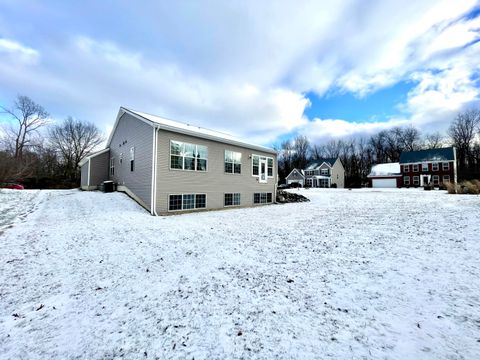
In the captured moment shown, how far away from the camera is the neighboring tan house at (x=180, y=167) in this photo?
11148 millimetres

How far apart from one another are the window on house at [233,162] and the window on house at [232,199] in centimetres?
156

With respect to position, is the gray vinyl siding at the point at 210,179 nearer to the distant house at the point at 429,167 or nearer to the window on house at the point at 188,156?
the window on house at the point at 188,156

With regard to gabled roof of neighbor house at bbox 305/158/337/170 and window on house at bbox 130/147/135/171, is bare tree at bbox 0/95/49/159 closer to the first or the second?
window on house at bbox 130/147/135/171

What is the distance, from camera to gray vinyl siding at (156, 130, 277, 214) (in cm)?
1111

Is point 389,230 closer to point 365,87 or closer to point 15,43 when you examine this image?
point 365,87

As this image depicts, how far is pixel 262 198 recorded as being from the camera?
673 inches

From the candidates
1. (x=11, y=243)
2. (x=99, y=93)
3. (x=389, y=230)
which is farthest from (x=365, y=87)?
(x=99, y=93)

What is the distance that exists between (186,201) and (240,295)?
9.40m

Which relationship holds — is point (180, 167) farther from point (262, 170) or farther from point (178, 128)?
point (262, 170)

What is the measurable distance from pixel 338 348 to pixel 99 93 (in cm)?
2376

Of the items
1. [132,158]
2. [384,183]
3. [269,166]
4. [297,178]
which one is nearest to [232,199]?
[269,166]

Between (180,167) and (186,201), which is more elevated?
(180,167)

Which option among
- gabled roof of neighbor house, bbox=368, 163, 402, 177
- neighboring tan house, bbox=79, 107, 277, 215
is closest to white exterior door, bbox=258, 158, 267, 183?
neighboring tan house, bbox=79, 107, 277, 215

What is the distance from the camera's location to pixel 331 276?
3896 mm
